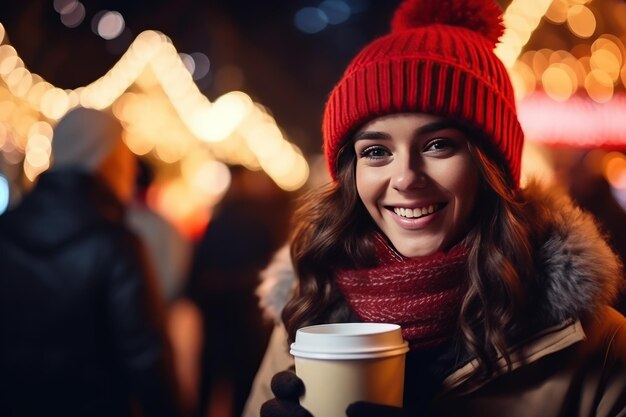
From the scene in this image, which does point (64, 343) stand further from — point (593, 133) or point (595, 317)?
point (593, 133)

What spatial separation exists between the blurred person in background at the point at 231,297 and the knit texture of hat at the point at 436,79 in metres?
3.10

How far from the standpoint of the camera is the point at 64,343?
11.6ft

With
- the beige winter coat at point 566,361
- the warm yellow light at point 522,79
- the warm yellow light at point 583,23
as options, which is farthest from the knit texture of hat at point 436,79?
the warm yellow light at point 522,79

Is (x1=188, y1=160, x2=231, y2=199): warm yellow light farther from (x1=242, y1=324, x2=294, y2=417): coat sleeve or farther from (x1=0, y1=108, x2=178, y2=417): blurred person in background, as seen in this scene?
(x1=242, y1=324, x2=294, y2=417): coat sleeve

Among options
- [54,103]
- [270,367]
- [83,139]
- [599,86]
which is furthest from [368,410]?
[54,103]

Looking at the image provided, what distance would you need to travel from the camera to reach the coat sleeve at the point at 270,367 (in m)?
2.73

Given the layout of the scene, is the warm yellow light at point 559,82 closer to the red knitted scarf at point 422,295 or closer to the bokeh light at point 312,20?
the red knitted scarf at point 422,295

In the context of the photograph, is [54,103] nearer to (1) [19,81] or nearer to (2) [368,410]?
(1) [19,81]

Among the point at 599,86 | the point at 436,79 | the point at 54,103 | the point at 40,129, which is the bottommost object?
the point at 40,129

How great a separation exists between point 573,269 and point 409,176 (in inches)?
22.1

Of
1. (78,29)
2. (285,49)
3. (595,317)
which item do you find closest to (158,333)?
(595,317)

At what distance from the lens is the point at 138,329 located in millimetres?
3631

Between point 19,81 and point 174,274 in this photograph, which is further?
point 19,81

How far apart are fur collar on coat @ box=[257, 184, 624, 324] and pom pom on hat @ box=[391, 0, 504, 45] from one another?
645mm
